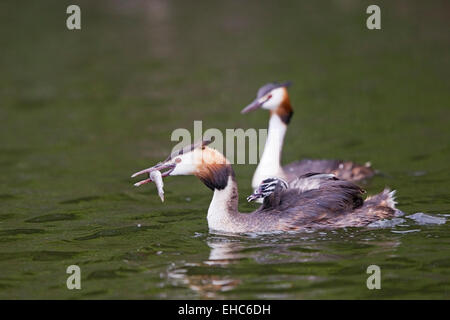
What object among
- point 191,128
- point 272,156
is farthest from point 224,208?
point 191,128

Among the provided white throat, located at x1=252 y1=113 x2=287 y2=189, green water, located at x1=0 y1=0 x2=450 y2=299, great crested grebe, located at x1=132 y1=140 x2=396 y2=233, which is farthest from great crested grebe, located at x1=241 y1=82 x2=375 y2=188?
great crested grebe, located at x1=132 y1=140 x2=396 y2=233

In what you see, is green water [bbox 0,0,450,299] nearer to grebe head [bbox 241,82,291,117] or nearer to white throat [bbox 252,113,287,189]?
white throat [bbox 252,113,287,189]

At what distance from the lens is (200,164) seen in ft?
30.2

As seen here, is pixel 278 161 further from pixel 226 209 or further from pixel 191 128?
pixel 191 128

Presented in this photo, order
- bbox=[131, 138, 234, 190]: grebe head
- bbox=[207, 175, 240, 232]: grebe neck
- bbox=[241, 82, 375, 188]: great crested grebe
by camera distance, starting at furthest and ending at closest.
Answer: bbox=[241, 82, 375, 188]: great crested grebe
bbox=[207, 175, 240, 232]: grebe neck
bbox=[131, 138, 234, 190]: grebe head

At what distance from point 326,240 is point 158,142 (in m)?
5.83

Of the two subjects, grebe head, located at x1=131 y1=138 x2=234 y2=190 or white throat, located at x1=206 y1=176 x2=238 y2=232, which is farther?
white throat, located at x1=206 y1=176 x2=238 y2=232

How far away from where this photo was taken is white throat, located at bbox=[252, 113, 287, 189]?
11.8 meters

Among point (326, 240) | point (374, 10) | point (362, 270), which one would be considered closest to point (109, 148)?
point (326, 240)

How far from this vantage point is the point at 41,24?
87.0 feet

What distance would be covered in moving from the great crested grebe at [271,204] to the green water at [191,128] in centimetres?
18

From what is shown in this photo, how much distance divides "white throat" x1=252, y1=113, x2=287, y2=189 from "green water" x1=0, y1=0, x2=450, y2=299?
0.32m

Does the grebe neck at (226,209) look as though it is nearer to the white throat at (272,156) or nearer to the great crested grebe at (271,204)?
the great crested grebe at (271,204)

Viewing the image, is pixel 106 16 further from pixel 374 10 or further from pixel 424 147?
pixel 424 147
